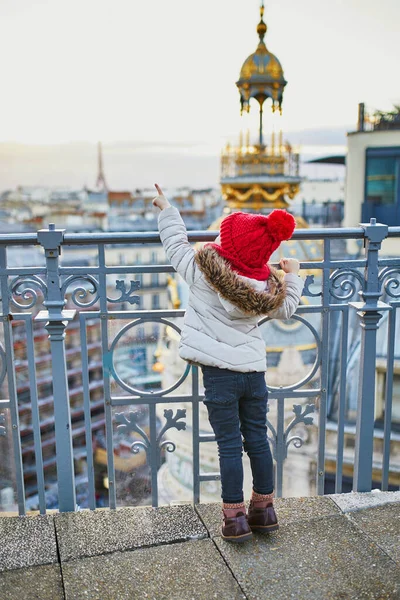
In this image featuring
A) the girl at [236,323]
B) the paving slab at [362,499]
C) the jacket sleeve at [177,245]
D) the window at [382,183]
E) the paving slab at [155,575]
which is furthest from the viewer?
the window at [382,183]

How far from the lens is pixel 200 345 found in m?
2.66

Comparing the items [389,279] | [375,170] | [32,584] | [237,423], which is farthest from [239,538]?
[375,170]

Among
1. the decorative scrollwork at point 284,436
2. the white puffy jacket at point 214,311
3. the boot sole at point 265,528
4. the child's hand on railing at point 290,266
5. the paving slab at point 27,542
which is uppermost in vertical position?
the child's hand on railing at point 290,266

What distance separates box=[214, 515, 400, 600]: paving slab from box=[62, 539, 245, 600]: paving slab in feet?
0.27

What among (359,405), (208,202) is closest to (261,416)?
(359,405)

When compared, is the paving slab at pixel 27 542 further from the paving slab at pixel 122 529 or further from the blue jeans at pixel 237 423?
the blue jeans at pixel 237 423

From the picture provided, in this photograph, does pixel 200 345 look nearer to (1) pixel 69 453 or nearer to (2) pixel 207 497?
(1) pixel 69 453

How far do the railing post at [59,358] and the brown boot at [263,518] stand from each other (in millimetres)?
942

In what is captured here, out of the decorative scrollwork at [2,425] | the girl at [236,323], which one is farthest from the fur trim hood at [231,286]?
the decorative scrollwork at [2,425]

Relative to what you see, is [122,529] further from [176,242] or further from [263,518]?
[176,242]

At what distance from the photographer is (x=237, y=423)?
2797 millimetres

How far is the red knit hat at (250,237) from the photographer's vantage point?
2512 millimetres

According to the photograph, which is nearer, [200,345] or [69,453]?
[200,345]

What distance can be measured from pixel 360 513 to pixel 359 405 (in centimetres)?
56
